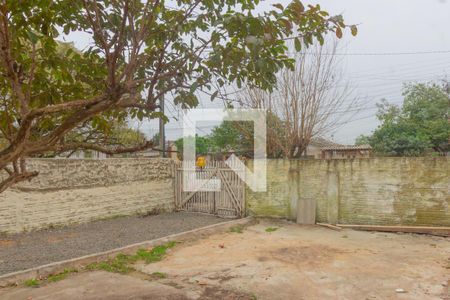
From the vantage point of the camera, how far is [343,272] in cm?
605

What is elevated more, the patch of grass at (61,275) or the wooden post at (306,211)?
the wooden post at (306,211)

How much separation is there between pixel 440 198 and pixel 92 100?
8.80m

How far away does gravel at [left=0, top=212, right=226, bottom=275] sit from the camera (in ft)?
22.3

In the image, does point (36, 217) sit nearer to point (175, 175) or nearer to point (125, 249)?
point (125, 249)

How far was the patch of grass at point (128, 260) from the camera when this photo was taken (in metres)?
6.46

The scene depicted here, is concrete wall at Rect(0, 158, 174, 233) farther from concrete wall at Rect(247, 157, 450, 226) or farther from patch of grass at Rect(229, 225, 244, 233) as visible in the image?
patch of grass at Rect(229, 225, 244, 233)

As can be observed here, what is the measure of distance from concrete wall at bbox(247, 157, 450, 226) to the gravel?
2.01 metres

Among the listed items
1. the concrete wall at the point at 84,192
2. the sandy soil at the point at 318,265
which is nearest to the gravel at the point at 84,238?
the concrete wall at the point at 84,192

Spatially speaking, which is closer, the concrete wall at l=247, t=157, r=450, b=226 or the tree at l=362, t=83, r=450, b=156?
the concrete wall at l=247, t=157, r=450, b=226

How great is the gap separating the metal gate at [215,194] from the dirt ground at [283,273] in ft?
8.83

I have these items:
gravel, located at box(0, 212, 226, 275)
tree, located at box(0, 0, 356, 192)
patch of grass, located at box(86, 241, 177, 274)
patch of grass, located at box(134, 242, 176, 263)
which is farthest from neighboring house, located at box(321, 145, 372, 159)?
tree, located at box(0, 0, 356, 192)

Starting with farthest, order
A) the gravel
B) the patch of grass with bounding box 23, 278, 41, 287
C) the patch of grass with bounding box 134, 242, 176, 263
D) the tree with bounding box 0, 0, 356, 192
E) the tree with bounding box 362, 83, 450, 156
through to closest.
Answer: the tree with bounding box 362, 83, 450, 156, the patch of grass with bounding box 134, 242, 176, 263, the gravel, the patch of grass with bounding box 23, 278, 41, 287, the tree with bounding box 0, 0, 356, 192

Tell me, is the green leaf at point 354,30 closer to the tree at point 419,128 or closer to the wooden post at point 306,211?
the wooden post at point 306,211

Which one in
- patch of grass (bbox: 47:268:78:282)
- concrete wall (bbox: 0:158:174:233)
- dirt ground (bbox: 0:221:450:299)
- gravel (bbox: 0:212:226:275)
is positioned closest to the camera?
dirt ground (bbox: 0:221:450:299)
